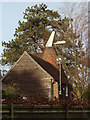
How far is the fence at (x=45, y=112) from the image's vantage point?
1430cm

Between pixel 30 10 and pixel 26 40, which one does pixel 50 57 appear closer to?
pixel 26 40

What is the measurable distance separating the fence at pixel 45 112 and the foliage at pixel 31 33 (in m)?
25.7

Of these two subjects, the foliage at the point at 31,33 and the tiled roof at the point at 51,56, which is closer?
the tiled roof at the point at 51,56

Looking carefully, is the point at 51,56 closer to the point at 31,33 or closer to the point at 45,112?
the point at 31,33

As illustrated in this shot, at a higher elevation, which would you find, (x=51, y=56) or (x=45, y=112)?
(x=51, y=56)

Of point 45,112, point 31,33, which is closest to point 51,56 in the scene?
point 31,33

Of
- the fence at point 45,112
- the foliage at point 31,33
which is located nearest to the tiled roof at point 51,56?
the foliage at point 31,33

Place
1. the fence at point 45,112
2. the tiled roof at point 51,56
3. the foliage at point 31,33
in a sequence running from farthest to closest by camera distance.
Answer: the foliage at point 31,33, the tiled roof at point 51,56, the fence at point 45,112

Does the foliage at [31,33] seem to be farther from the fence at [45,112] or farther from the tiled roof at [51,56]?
the fence at [45,112]

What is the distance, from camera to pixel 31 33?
4066 cm

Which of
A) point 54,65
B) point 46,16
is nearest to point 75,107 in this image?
point 54,65

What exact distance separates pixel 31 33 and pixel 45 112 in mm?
27280

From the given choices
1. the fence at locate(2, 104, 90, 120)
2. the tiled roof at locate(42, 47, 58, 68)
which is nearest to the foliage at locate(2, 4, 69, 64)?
the tiled roof at locate(42, 47, 58, 68)

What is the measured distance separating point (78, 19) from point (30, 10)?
2264cm
